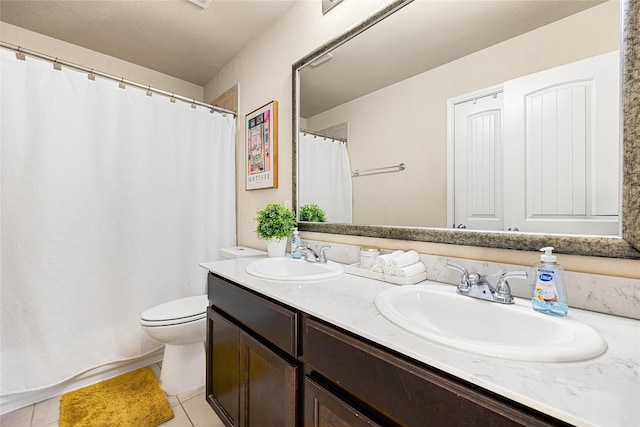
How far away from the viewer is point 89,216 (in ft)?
5.60

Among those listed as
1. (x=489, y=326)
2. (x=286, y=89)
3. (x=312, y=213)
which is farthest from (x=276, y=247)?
(x=489, y=326)

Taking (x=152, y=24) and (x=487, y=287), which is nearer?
(x=487, y=287)

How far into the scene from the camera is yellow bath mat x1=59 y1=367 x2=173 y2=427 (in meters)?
1.44

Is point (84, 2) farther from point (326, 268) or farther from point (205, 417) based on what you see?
point (205, 417)

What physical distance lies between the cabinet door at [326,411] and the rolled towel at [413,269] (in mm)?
476

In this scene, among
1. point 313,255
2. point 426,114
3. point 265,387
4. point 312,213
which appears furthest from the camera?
point 312,213

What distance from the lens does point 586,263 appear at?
0.78 meters

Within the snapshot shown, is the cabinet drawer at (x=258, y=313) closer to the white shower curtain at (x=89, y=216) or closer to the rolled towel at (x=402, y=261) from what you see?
the rolled towel at (x=402, y=261)

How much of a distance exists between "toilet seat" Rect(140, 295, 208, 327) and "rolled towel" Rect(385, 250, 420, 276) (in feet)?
3.98

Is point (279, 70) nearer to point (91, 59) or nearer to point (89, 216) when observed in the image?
point (89, 216)

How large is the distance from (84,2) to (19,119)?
0.86 m

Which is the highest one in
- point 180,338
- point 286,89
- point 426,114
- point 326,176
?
point 286,89

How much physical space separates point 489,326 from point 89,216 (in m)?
2.13

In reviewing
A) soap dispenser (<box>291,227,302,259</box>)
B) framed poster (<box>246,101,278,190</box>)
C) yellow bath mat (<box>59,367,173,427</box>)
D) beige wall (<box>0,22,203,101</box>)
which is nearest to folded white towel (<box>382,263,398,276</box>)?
soap dispenser (<box>291,227,302,259</box>)
